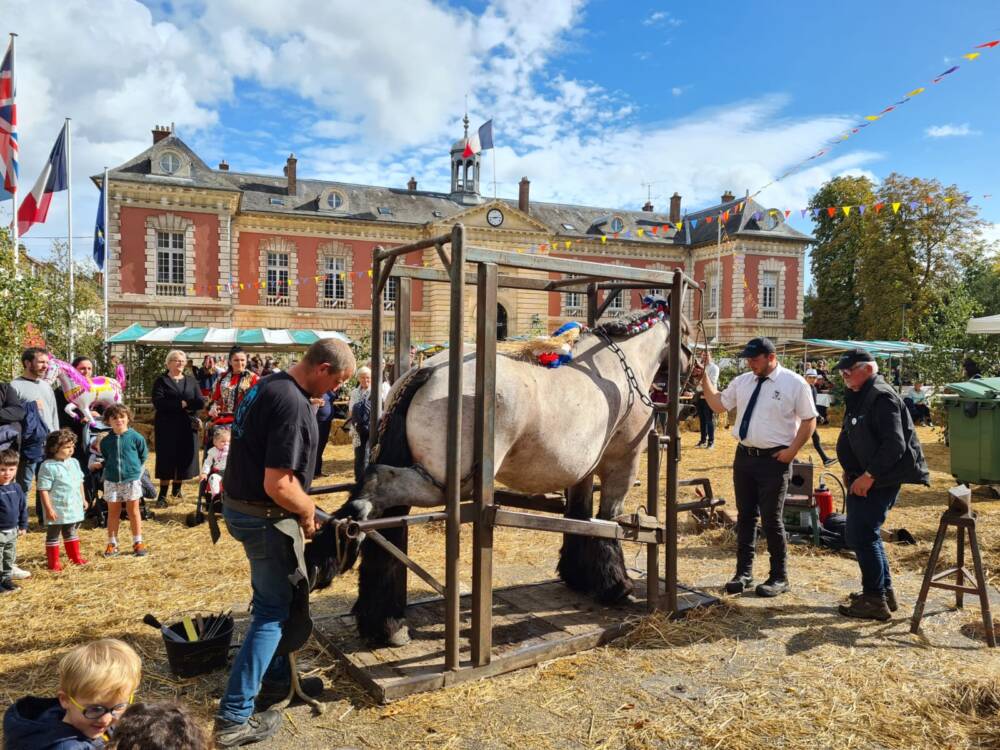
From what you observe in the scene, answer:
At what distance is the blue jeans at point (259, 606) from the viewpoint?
114 inches

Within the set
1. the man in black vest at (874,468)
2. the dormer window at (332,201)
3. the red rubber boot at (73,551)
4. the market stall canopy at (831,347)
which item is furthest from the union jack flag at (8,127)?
the market stall canopy at (831,347)

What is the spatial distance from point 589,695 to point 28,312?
7091 millimetres

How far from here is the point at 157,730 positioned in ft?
5.74

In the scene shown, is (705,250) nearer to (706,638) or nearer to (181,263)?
(181,263)

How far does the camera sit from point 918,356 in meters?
13.7

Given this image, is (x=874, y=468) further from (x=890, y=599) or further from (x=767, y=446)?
(x=890, y=599)

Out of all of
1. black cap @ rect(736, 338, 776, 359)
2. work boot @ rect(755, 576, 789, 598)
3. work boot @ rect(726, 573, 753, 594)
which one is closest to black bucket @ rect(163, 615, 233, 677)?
work boot @ rect(726, 573, 753, 594)

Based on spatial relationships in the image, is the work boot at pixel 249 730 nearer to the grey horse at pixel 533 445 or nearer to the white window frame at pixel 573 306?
the grey horse at pixel 533 445

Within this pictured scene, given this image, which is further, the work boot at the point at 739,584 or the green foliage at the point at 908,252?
the green foliage at the point at 908,252

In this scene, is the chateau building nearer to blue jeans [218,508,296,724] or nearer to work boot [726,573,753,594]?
work boot [726,573,753,594]

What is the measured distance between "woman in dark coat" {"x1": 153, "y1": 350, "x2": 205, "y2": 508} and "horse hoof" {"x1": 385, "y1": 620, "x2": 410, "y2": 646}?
189 inches

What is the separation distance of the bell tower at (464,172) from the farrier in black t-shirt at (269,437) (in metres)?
37.1

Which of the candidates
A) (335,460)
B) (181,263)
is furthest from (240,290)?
(335,460)

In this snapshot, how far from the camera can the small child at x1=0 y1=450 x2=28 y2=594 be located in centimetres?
493
